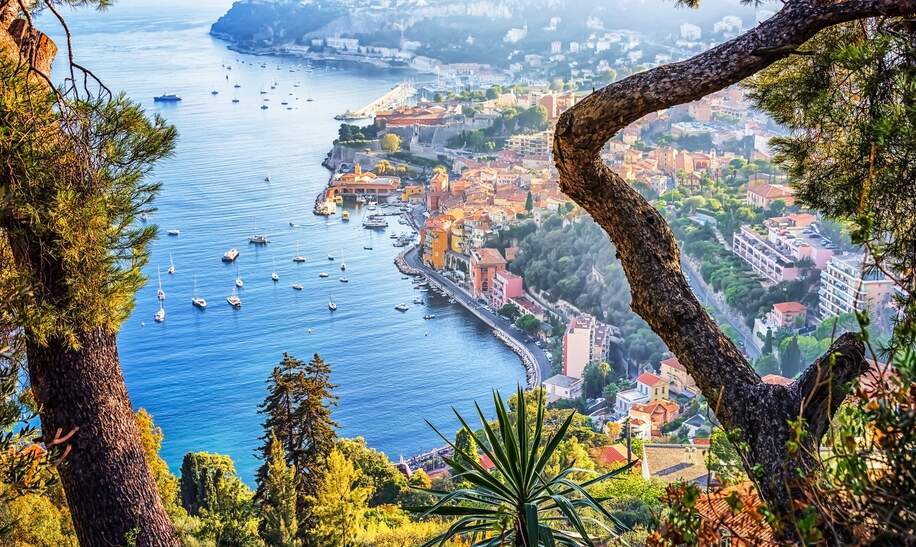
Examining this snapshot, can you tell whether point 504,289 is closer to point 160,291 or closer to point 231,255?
point 231,255

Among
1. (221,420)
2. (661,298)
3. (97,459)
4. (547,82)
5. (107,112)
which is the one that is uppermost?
(107,112)

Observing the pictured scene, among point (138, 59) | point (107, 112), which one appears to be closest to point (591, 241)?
point (107, 112)

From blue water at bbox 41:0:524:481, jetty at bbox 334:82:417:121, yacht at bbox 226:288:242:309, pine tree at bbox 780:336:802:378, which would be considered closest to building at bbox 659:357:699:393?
pine tree at bbox 780:336:802:378

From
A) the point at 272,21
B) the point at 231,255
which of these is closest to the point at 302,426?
the point at 231,255

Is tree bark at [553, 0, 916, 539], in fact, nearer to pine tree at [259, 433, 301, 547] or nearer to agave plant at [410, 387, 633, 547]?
agave plant at [410, 387, 633, 547]

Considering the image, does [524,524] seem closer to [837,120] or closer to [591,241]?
[837,120]

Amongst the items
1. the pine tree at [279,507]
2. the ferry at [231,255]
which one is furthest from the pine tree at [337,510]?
the ferry at [231,255]

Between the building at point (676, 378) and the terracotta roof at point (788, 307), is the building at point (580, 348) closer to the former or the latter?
the building at point (676, 378)
